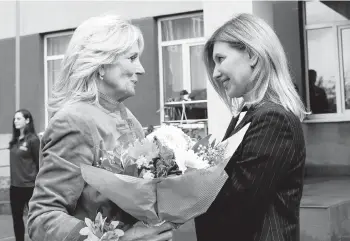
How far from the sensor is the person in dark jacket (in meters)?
6.19

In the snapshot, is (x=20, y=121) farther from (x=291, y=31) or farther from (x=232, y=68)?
(x=291, y=31)

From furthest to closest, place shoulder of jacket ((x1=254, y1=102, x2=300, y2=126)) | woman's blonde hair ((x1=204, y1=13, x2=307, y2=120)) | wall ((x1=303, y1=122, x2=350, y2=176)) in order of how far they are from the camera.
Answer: wall ((x1=303, y1=122, x2=350, y2=176)) → woman's blonde hair ((x1=204, y1=13, x2=307, y2=120)) → shoulder of jacket ((x1=254, y1=102, x2=300, y2=126))

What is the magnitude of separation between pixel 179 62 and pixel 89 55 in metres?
8.18

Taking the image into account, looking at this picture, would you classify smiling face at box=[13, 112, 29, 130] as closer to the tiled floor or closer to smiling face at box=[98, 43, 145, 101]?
the tiled floor

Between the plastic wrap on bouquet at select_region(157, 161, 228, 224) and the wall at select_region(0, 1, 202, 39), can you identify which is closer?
the plastic wrap on bouquet at select_region(157, 161, 228, 224)

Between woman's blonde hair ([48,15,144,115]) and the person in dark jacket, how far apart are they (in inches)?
178

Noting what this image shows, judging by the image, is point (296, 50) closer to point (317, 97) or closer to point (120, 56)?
point (317, 97)

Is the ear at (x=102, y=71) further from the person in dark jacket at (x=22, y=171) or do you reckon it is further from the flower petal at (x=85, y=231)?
the person in dark jacket at (x=22, y=171)

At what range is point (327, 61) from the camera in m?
9.51

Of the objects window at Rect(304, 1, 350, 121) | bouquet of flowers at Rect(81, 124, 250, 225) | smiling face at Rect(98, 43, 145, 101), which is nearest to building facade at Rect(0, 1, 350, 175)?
window at Rect(304, 1, 350, 121)

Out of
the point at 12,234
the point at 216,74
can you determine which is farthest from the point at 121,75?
the point at 12,234

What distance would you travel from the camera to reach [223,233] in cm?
183

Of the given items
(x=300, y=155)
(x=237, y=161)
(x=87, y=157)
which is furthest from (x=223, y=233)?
(x=87, y=157)

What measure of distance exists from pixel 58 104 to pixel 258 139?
0.72 metres
